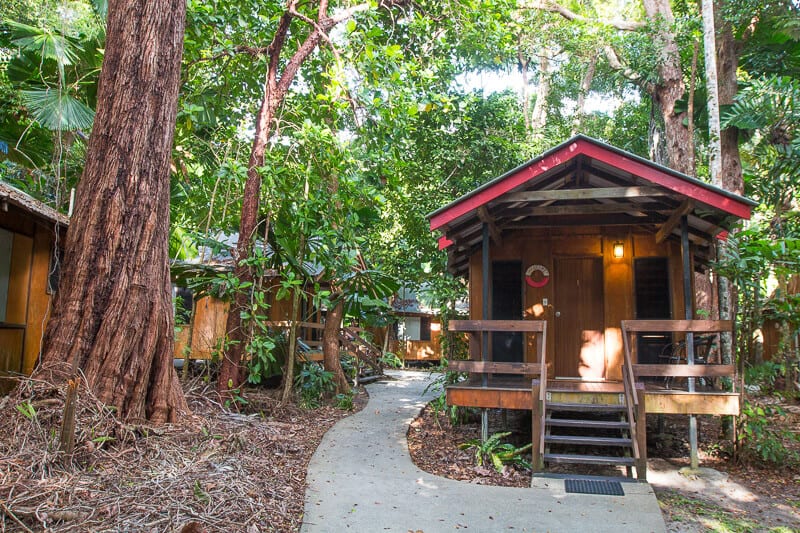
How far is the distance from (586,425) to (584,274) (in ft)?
10.1

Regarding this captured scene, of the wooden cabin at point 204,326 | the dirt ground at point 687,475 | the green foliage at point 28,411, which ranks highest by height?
the wooden cabin at point 204,326

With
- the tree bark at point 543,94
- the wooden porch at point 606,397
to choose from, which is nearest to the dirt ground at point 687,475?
the wooden porch at point 606,397

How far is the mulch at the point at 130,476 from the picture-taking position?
3.45 metres

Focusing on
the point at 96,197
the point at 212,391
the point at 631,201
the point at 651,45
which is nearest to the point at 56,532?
the point at 96,197

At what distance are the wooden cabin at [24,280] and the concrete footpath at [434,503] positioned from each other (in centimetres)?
338

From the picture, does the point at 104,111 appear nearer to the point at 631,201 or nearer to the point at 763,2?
the point at 631,201

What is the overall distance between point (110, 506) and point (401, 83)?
684cm

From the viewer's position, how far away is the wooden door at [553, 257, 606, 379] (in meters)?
8.58

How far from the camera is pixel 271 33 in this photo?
Result: 9.91 meters

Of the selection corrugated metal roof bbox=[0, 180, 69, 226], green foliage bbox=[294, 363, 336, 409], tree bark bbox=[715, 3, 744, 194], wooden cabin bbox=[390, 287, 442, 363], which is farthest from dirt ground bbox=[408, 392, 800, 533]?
wooden cabin bbox=[390, 287, 442, 363]

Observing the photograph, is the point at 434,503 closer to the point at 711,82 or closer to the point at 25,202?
the point at 25,202

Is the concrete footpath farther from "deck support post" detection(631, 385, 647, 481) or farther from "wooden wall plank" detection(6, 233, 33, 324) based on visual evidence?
"wooden wall plank" detection(6, 233, 33, 324)

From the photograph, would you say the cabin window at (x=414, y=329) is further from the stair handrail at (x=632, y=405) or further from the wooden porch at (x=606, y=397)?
the stair handrail at (x=632, y=405)

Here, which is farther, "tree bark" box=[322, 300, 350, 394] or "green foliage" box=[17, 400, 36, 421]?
"tree bark" box=[322, 300, 350, 394]
